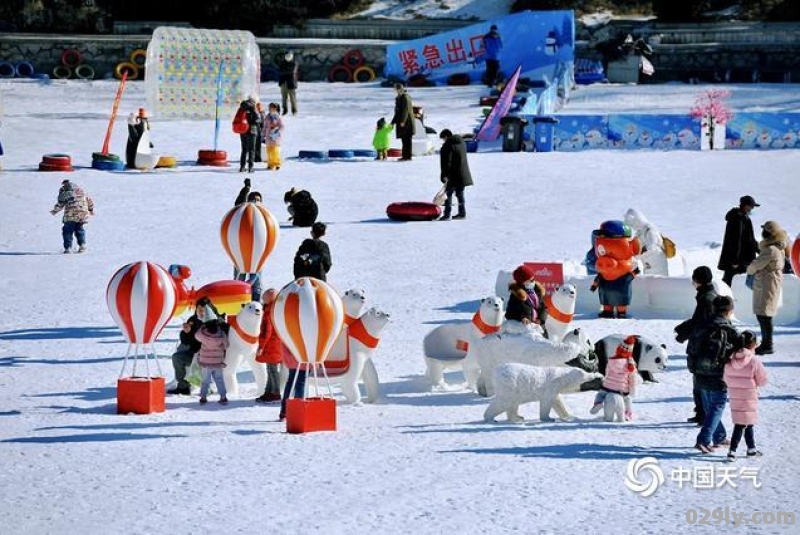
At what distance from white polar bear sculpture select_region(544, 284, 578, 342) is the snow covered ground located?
1.00 m

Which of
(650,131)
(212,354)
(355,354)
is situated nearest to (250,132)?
(650,131)

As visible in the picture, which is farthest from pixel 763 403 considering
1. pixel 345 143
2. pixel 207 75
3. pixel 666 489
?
pixel 207 75

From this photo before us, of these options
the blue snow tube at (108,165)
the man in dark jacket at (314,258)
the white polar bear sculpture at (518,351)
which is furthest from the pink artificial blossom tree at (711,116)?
the white polar bear sculpture at (518,351)

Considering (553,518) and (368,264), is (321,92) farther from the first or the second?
(553,518)

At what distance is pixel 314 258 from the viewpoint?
47.1ft

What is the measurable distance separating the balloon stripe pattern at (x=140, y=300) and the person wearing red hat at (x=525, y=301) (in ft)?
8.85

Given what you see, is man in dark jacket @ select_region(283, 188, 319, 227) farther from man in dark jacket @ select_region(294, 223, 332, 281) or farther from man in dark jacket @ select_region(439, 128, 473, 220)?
man in dark jacket @ select_region(294, 223, 332, 281)

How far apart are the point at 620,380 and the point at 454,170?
9908mm

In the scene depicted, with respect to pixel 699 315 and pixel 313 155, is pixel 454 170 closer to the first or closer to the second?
pixel 313 155

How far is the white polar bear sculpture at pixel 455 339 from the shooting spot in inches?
511

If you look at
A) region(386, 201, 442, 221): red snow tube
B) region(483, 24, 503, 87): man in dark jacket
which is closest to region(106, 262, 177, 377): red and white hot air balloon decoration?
region(386, 201, 442, 221): red snow tube

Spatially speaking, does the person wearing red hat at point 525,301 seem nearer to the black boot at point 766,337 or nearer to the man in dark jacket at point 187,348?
the black boot at point 766,337

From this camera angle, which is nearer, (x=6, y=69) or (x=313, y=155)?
(x=313, y=155)

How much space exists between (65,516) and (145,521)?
20.3 inches
